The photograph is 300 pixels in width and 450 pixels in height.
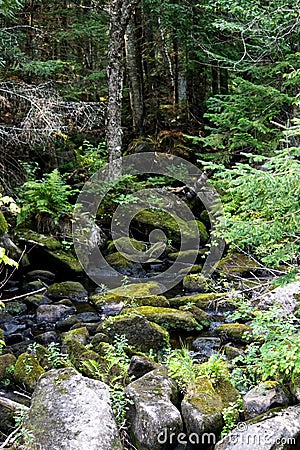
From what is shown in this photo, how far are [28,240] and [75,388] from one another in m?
5.96

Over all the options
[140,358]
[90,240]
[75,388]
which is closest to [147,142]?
[90,240]

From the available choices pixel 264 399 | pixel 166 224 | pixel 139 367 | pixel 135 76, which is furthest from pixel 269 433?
pixel 135 76

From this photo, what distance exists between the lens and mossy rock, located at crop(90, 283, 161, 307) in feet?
24.2

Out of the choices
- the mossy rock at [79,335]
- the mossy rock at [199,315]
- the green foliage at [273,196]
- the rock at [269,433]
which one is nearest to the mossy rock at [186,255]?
the mossy rock at [199,315]

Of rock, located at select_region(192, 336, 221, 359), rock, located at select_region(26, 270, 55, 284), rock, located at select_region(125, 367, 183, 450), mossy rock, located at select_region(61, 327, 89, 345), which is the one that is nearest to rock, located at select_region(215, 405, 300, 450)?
rock, located at select_region(125, 367, 183, 450)

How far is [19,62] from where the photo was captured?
35.6ft

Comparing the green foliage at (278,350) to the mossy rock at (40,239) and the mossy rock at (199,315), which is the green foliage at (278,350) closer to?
the mossy rock at (199,315)

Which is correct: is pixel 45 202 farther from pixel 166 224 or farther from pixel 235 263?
pixel 235 263

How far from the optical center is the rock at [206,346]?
Answer: 5.41 m

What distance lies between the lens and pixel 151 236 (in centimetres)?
1085

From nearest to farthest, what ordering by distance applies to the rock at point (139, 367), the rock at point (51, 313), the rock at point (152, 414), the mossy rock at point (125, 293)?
the rock at point (152, 414)
the rock at point (139, 367)
the rock at point (51, 313)
the mossy rock at point (125, 293)

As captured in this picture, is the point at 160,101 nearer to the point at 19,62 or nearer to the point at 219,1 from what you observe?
the point at 19,62

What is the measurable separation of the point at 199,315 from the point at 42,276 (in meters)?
3.69

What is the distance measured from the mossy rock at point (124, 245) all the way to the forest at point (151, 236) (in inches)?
1.3
